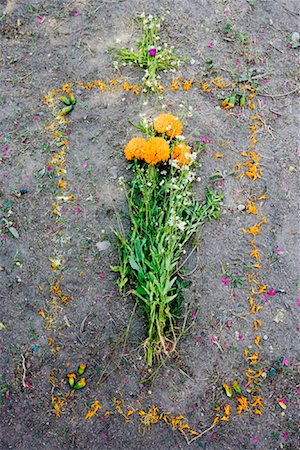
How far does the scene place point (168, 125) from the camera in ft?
11.2

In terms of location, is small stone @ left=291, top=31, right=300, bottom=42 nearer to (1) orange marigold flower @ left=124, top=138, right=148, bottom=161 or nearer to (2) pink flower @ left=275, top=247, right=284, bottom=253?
(1) orange marigold flower @ left=124, top=138, right=148, bottom=161

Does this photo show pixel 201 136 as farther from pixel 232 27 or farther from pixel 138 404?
pixel 138 404

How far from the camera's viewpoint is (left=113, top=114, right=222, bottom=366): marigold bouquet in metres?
2.98

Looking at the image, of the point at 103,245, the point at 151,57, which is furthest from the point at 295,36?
the point at 103,245

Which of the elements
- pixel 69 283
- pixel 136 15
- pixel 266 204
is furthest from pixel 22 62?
pixel 266 204

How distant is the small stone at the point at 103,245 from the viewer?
3.27 metres

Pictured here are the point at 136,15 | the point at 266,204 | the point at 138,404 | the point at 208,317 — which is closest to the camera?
the point at 138,404

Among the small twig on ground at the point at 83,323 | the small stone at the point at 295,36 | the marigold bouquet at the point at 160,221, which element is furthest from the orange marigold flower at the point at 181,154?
the small stone at the point at 295,36

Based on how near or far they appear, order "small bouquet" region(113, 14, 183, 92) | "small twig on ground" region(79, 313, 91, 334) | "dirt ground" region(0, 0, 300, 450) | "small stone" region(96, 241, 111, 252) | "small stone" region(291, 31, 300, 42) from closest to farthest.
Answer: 1. "dirt ground" region(0, 0, 300, 450)
2. "small twig on ground" region(79, 313, 91, 334)
3. "small stone" region(96, 241, 111, 252)
4. "small bouquet" region(113, 14, 183, 92)
5. "small stone" region(291, 31, 300, 42)

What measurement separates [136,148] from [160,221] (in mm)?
520

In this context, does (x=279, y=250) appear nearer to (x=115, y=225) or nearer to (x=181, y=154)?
(x=181, y=154)

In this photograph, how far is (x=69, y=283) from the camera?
318 cm

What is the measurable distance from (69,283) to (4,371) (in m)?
0.61

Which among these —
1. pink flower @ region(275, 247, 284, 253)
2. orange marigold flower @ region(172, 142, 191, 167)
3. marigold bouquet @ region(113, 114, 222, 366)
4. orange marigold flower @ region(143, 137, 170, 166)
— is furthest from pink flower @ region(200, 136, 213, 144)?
pink flower @ region(275, 247, 284, 253)
